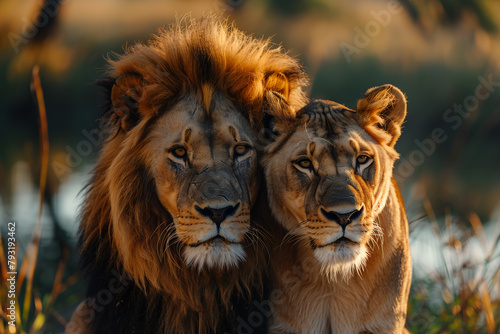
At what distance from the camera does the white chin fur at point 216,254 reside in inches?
116

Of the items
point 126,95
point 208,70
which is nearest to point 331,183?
point 208,70

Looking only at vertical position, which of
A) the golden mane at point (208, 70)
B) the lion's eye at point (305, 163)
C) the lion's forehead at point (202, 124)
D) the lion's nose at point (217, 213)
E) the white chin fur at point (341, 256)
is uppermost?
the golden mane at point (208, 70)

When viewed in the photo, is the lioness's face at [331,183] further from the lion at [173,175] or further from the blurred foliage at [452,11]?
the blurred foliage at [452,11]

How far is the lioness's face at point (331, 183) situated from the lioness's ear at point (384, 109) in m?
0.08

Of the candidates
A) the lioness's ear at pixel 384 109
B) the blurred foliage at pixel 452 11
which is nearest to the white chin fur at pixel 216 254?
the lioness's ear at pixel 384 109

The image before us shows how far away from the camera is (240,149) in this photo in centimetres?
325

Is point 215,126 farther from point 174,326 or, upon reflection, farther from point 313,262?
point 174,326

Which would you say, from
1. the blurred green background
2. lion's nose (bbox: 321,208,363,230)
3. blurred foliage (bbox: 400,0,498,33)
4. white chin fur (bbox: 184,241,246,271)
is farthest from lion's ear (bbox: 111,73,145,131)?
blurred foliage (bbox: 400,0,498,33)

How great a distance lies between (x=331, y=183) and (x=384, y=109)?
2.35 feet

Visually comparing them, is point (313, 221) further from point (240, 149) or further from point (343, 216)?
point (240, 149)

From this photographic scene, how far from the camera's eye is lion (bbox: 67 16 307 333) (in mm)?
3213

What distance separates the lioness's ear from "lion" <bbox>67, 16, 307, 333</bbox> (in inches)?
16.6

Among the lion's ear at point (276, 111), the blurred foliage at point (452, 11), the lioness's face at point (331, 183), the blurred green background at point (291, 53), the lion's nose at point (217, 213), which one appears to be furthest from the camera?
the blurred foliage at point (452, 11)

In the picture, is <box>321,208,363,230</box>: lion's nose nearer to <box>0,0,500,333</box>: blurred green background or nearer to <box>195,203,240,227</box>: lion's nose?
<box>195,203,240,227</box>: lion's nose
